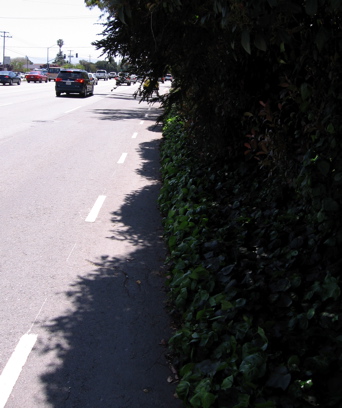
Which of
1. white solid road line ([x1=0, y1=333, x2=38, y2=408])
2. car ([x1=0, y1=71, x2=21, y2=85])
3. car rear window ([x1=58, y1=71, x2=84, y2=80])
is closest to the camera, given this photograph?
white solid road line ([x1=0, y1=333, x2=38, y2=408])

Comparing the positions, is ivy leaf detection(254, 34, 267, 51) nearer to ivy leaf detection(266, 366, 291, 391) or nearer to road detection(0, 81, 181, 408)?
ivy leaf detection(266, 366, 291, 391)

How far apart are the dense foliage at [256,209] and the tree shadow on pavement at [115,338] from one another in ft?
0.83

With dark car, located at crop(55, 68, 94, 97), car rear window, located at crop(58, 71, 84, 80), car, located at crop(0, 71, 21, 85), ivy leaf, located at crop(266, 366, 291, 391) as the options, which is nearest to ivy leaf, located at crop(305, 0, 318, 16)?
ivy leaf, located at crop(266, 366, 291, 391)

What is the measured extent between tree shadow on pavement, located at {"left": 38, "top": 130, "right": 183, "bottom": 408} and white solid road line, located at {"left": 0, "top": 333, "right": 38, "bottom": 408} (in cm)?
14

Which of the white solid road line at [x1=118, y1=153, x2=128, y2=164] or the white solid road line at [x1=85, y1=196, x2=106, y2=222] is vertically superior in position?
the white solid road line at [x1=118, y1=153, x2=128, y2=164]

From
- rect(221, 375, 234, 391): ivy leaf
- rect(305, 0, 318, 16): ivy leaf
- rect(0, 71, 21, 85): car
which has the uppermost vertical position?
rect(305, 0, 318, 16): ivy leaf

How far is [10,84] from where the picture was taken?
5403 centimetres

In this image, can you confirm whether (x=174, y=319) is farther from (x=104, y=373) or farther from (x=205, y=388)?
(x=205, y=388)

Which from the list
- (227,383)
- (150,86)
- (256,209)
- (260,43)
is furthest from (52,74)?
(227,383)

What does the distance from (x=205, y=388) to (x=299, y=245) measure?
1.97 meters

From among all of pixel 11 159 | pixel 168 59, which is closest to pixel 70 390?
pixel 168 59

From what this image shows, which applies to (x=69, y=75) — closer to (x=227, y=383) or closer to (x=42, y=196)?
(x=42, y=196)

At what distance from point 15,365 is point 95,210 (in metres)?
4.89

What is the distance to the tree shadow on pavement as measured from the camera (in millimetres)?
3803
